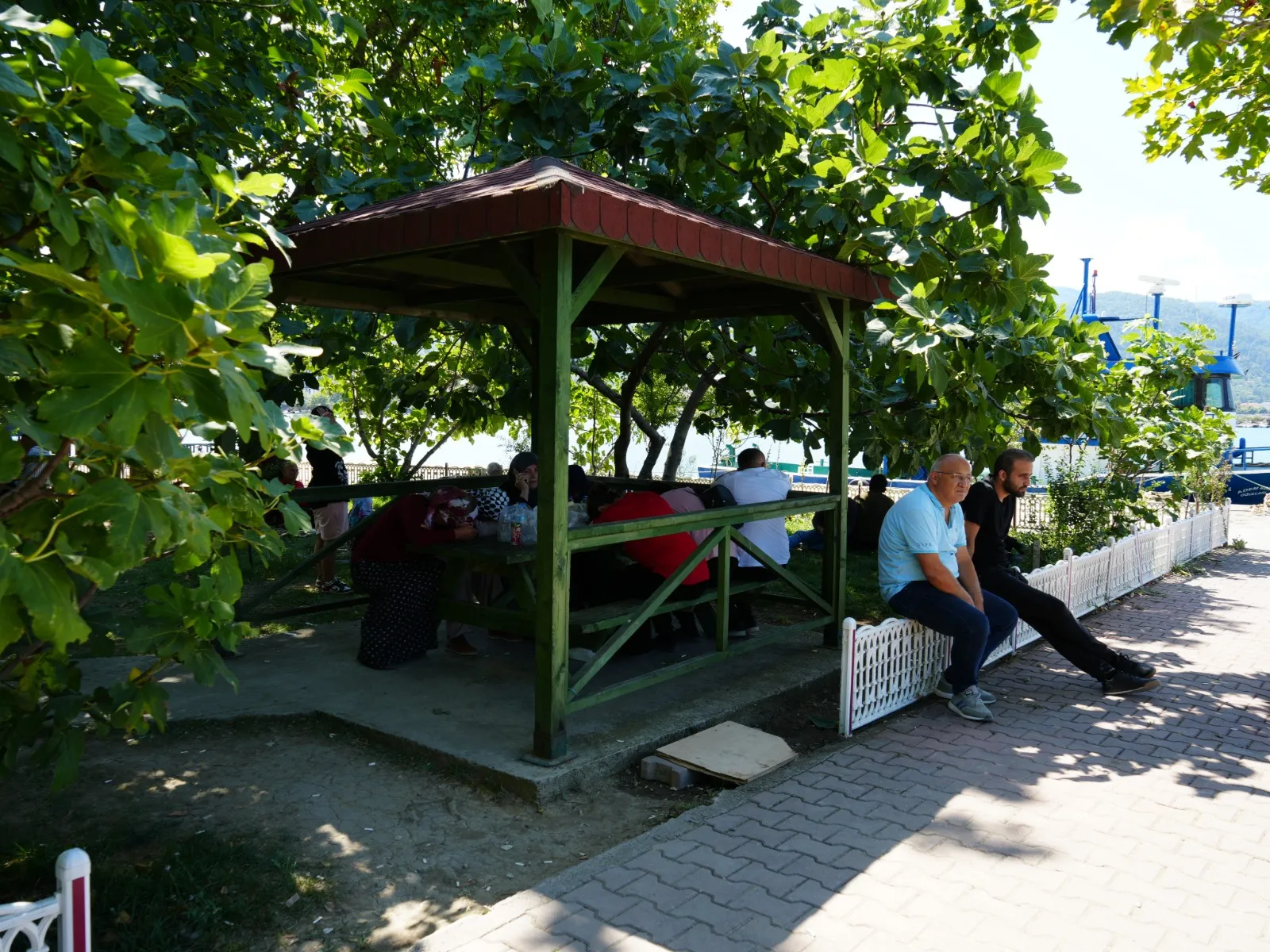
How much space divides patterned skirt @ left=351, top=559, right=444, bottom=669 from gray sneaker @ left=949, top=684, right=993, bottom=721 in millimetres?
3320

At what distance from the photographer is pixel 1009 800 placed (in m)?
4.38

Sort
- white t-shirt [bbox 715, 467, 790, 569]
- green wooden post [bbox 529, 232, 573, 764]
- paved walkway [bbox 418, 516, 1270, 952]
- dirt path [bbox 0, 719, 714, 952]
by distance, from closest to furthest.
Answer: paved walkway [bbox 418, 516, 1270, 952] < dirt path [bbox 0, 719, 714, 952] < green wooden post [bbox 529, 232, 573, 764] < white t-shirt [bbox 715, 467, 790, 569]

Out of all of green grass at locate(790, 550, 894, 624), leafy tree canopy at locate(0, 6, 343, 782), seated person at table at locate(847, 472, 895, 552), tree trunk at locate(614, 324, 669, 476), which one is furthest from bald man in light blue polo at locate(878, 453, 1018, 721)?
seated person at table at locate(847, 472, 895, 552)

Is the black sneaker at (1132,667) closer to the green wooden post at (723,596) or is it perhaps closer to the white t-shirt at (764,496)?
the white t-shirt at (764,496)

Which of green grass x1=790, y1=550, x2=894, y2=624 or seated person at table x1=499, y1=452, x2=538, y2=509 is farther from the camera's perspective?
green grass x1=790, y1=550, x2=894, y2=624

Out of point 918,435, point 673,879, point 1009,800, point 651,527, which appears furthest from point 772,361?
point 673,879

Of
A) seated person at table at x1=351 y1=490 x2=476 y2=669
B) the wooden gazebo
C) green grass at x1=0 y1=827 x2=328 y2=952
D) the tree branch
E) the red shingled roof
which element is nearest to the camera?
the tree branch

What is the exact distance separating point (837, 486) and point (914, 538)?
1.31m

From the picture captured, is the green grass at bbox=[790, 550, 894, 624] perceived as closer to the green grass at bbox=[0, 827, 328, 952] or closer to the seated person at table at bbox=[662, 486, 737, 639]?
the seated person at table at bbox=[662, 486, 737, 639]

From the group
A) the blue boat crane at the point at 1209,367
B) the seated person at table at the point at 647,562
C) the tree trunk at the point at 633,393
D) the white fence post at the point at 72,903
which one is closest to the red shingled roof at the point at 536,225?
the seated person at table at the point at 647,562

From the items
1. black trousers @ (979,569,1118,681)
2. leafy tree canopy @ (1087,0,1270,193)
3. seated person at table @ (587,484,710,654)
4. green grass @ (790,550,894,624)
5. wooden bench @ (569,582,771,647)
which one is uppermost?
leafy tree canopy @ (1087,0,1270,193)

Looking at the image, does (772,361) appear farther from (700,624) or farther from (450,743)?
(450,743)

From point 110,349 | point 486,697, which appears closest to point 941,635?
point 486,697

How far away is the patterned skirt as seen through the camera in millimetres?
6066
